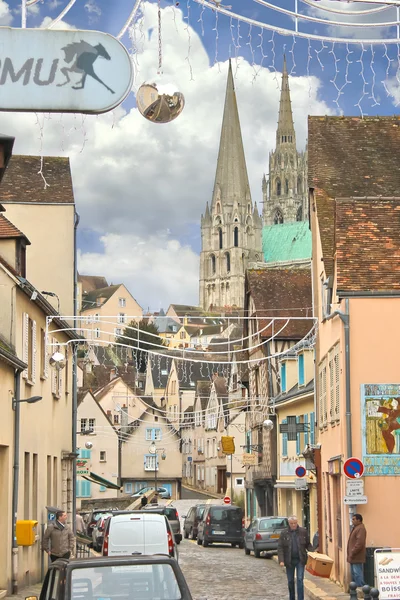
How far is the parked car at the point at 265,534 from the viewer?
117 ft

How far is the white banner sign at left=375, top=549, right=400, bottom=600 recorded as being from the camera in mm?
15461

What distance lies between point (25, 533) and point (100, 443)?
6335cm

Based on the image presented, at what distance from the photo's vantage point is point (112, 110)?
8.31 metres

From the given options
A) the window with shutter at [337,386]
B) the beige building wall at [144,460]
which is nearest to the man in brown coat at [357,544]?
the window with shutter at [337,386]

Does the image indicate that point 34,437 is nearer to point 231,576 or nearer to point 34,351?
point 34,351

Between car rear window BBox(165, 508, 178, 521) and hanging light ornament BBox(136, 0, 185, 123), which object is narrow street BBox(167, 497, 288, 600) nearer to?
car rear window BBox(165, 508, 178, 521)

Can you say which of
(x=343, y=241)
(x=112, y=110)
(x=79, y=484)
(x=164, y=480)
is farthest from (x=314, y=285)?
(x=164, y=480)

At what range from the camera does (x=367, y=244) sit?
24375mm

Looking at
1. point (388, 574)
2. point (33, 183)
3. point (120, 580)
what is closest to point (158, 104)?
point (120, 580)

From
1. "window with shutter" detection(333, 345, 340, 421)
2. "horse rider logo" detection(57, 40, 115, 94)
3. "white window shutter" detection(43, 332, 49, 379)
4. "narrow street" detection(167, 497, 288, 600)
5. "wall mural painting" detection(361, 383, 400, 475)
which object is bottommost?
"narrow street" detection(167, 497, 288, 600)

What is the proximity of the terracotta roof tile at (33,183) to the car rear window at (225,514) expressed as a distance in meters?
15.5

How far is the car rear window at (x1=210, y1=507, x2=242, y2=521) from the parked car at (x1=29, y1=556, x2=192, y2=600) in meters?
32.7

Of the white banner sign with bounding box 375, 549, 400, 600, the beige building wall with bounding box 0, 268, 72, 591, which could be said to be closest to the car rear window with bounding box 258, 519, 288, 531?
the beige building wall with bounding box 0, 268, 72, 591

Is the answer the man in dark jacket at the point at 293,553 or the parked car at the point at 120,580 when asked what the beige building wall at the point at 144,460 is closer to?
the man in dark jacket at the point at 293,553
